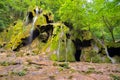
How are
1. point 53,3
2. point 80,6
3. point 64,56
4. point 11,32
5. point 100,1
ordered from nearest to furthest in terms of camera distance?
point 64,56 → point 100,1 → point 80,6 → point 11,32 → point 53,3

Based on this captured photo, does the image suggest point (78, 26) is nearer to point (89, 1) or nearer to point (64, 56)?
point (89, 1)

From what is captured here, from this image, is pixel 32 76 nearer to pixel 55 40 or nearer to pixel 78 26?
pixel 55 40

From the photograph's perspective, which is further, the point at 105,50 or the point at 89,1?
the point at 89,1

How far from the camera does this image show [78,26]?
→ 67.3 feet

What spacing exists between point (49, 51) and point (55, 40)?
1157 millimetres

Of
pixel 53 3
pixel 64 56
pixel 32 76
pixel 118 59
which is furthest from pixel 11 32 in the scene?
pixel 32 76

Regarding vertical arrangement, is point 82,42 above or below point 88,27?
below

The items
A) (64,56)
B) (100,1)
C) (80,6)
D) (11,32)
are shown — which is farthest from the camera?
(11,32)

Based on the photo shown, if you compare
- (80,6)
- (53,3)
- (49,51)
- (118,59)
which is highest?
(53,3)

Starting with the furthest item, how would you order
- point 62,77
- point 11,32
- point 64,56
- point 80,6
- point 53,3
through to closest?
point 53,3
point 11,32
point 80,6
point 64,56
point 62,77

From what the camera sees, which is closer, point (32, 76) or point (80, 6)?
point (32, 76)

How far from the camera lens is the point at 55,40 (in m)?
18.0

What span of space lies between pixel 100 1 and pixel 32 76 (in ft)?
38.1

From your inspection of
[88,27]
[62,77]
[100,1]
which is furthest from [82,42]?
[62,77]
